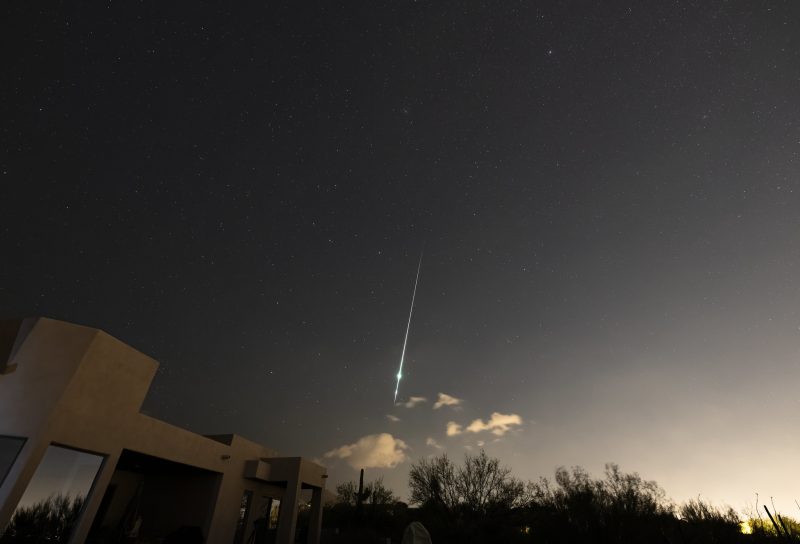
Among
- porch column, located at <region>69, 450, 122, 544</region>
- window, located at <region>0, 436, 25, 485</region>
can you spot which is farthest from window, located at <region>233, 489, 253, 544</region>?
window, located at <region>0, 436, 25, 485</region>

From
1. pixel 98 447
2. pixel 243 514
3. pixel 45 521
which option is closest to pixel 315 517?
pixel 243 514

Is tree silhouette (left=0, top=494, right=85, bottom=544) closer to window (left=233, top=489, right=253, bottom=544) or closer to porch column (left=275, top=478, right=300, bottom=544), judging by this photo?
window (left=233, top=489, right=253, bottom=544)

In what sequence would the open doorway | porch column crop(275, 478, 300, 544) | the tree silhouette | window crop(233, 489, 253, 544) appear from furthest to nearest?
window crop(233, 489, 253, 544)
porch column crop(275, 478, 300, 544)
the open doorway
the tree silhouette

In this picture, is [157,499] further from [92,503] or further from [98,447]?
[98,447]

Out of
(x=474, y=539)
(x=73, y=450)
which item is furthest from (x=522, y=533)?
(x=73, y=450)

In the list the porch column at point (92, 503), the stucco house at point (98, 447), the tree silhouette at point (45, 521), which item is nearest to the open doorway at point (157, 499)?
the stucco house at point (98, 447)

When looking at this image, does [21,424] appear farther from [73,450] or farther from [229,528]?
[229,528]

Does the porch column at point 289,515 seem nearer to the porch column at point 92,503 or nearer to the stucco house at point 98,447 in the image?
the stucco house at point 98,447
